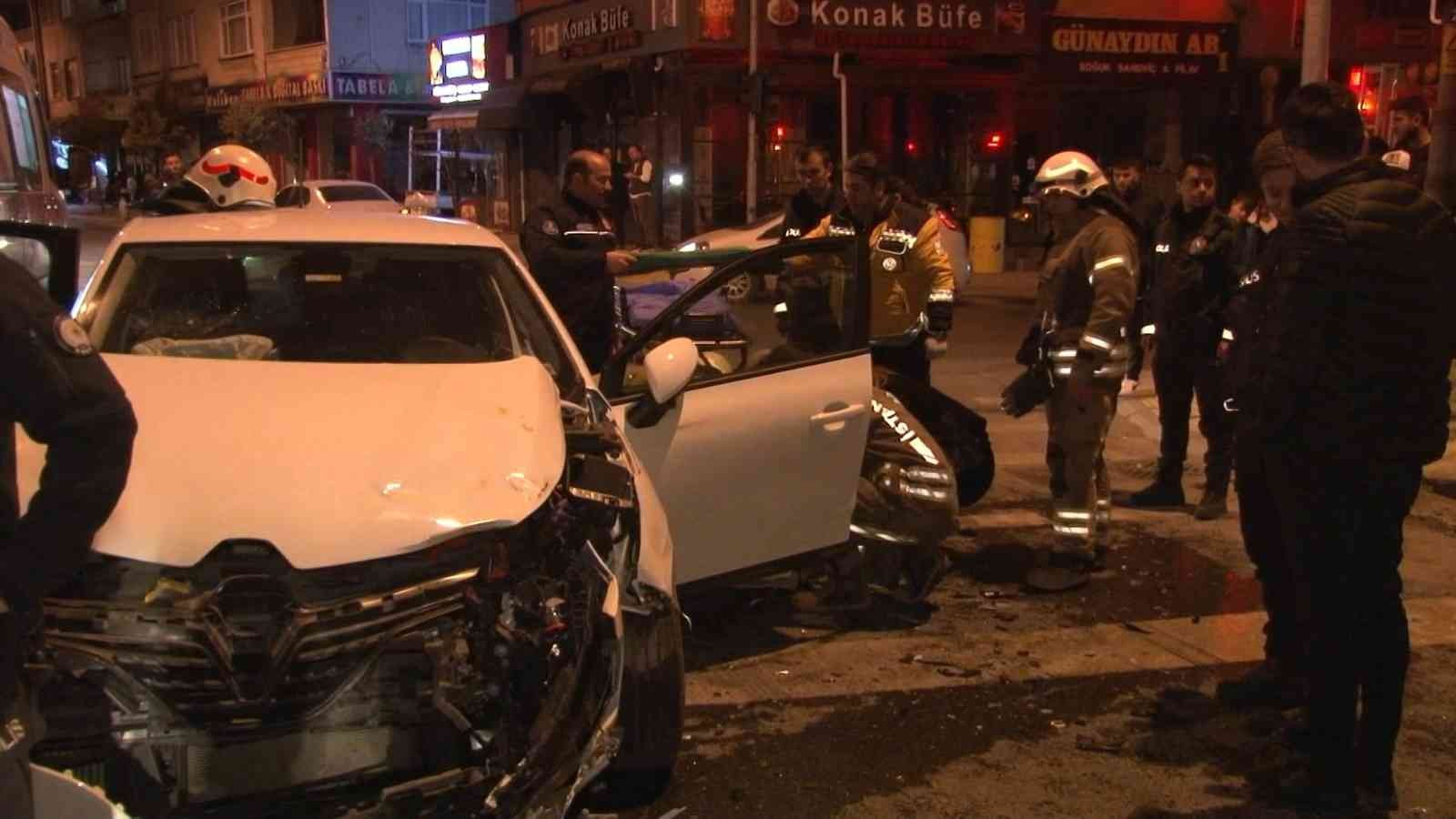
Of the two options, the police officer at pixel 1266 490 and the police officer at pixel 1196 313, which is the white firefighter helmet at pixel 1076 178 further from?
the police officer at pixel 1196 313

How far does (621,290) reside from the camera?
636 cm

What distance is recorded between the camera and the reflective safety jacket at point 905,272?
6.46 meters

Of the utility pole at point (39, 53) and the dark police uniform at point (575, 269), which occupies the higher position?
the utility pole at point (39, 53)

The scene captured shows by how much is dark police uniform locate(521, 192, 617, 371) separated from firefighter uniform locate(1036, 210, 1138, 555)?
1.91 meters

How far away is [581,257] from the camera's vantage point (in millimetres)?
6070

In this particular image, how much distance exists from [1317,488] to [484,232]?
2.83 m

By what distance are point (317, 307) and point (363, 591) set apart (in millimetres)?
1748

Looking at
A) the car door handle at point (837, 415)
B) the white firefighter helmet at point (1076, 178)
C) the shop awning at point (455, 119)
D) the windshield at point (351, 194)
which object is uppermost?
the shop awning at point (455, 119)

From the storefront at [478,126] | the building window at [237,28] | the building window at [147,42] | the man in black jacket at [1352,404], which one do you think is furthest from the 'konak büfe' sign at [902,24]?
the building window at [147,42]

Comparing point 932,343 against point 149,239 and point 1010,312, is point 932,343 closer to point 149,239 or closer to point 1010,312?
point 149,239

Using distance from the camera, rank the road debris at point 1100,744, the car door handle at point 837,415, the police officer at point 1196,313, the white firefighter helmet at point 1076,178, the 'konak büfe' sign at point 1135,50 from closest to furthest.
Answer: the road debris at point 1100,744, the car door handle at point 837,415, the white firefighter helmet at point 1076,178, the police officer at point 1196,313, the 'konak büfe' sign at point 1135,50

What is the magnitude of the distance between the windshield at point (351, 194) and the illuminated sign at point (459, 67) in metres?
7.01

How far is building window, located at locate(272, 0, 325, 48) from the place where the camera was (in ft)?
135

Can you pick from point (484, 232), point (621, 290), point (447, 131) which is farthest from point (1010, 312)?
point (447, 131)
